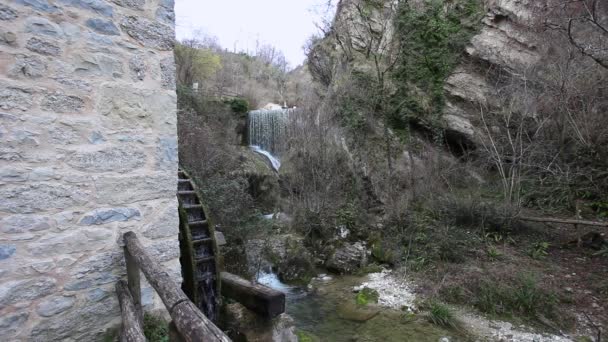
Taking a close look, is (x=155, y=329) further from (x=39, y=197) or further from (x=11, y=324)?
(x=39, y=197)

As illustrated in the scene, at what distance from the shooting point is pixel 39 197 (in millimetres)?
1772

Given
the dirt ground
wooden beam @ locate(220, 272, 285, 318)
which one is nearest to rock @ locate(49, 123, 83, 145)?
wooden beam @ locate(220, 272, 285, 318)

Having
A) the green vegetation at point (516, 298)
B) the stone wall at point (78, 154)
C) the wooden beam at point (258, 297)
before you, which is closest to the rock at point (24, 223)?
the stone wall at point (78, 154)

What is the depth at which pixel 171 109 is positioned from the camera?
228cm

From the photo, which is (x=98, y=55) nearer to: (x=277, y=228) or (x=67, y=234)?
(x=67, y=234)

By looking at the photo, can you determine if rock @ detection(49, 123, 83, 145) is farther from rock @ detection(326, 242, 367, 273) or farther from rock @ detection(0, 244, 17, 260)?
rock @ detection(326, 242, 367, 273)

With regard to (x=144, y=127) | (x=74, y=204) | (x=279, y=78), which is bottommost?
(x=74, y=204)

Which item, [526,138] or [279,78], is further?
[279,78]

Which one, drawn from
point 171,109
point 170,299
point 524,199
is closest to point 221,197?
point 171,109

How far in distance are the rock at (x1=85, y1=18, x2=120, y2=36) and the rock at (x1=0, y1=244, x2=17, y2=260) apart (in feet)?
4.28

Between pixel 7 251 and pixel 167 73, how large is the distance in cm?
139

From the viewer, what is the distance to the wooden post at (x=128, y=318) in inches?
65.1

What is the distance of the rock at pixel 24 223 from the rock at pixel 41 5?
1136mm

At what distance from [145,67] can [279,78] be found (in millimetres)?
25312
